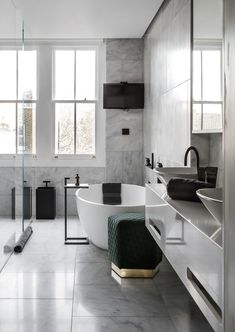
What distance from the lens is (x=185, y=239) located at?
1810 mm

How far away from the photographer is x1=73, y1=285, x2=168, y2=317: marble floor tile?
2.84 m

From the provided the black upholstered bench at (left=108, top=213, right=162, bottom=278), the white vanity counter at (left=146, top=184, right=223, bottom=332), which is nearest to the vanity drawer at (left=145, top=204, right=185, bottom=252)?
the white vanity counter at (left=146, top=184, right=223, bottom=332)

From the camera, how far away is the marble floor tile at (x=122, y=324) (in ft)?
8.45

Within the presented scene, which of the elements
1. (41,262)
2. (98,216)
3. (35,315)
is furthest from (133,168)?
(35,315)

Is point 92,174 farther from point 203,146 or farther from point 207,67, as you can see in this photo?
point 207,67

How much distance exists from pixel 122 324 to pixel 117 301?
38 cm

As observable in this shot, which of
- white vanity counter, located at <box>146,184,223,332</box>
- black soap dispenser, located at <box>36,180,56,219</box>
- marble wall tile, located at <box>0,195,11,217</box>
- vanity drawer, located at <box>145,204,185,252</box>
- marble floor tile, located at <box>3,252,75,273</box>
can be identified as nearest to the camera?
white vanity counter, located at <box>146,184,223,332</box>

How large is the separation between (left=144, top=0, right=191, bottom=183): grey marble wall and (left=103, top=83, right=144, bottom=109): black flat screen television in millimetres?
248

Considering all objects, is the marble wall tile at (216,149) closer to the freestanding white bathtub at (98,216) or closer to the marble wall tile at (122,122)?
the freestanding white bathtub at (98,216)

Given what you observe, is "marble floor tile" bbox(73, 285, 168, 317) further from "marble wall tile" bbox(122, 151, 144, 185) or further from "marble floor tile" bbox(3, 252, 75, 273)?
"marble wall tile" bbox(122, 151, 144, 185)

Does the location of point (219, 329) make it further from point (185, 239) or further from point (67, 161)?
point (67, 161)

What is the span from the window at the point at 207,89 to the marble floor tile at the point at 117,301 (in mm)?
1399

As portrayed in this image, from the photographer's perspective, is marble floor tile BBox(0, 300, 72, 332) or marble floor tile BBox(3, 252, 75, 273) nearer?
marble floor tile BBox(0, 300, 72, 332)

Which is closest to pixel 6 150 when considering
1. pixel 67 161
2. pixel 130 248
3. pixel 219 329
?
pixel 130 248
